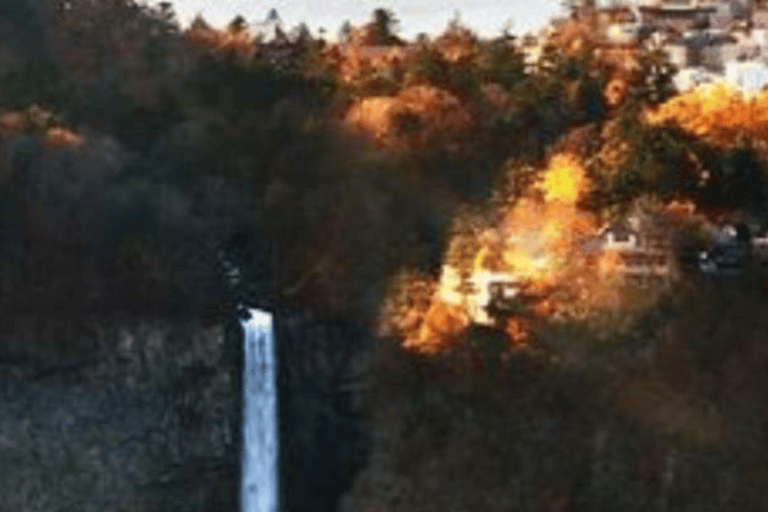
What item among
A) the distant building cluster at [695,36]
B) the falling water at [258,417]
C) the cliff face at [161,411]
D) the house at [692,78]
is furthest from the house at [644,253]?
the house at [692,78]

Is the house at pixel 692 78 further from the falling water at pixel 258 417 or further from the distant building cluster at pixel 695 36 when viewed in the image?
the falling water at pixel 258 417

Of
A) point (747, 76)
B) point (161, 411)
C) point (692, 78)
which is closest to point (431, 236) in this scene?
point (161, 411)

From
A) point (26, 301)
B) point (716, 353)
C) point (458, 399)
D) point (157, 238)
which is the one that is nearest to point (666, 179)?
point (716, 353)

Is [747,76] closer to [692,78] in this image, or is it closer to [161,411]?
[692,78]

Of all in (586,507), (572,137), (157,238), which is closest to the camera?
(586,507)

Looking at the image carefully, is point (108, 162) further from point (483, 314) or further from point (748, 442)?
point (748, 442)

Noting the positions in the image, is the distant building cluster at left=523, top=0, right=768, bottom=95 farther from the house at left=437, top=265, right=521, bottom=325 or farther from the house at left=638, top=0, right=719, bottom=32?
the house at left=437, top=265, right=521, bottom=325
